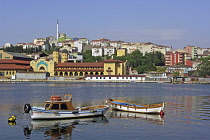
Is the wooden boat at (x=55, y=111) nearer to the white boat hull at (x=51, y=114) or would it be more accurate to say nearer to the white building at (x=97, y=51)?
the white boat hull at (x=51, y=114)

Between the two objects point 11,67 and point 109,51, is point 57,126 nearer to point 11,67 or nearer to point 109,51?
point 11,67

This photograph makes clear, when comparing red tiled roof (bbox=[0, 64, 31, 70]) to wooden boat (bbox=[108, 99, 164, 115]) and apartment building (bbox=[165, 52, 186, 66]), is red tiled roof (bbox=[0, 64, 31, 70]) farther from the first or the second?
wooden boat (bbox=[108, 99, 164, 115])

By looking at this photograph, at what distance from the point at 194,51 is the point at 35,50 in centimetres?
7746

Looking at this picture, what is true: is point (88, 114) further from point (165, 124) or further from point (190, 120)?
point (190, 120)

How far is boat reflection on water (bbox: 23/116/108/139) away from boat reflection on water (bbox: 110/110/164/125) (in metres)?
2.02

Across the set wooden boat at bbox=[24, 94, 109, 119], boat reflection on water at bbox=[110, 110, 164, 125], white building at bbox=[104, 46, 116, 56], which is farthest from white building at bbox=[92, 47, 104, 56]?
wooden boat at bbox=[24, 94, 109, 119]

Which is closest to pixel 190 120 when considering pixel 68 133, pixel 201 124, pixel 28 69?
pixel 201 124

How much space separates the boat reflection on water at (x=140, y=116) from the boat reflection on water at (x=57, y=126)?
2022mm

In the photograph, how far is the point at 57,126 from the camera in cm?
2411

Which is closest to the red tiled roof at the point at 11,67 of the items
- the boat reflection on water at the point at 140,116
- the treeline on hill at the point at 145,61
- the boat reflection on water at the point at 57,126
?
the treeline on hill at the point at 145,61

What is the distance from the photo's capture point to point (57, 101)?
26.1 metres

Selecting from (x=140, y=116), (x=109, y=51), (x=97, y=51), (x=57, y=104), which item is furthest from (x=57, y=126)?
(x=109, y=51)

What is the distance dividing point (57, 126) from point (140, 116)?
7719mm

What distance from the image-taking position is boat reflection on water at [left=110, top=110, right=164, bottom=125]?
26.5 metres
